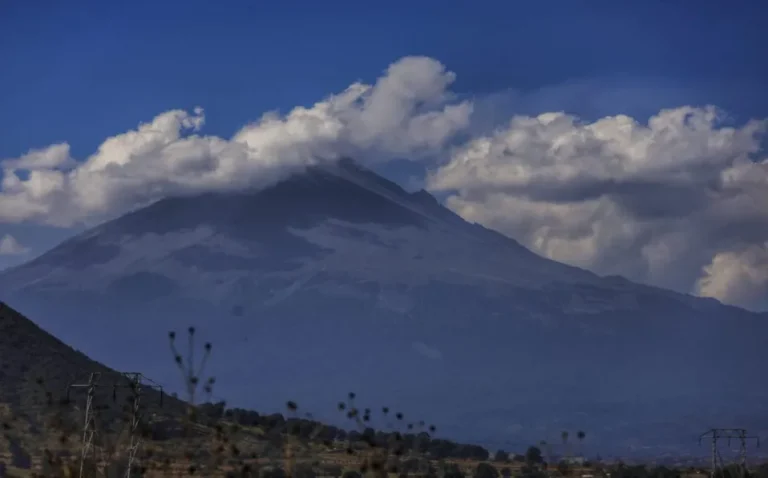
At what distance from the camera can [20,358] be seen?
3342 inches

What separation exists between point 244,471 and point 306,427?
60.3m

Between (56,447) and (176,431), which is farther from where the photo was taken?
(176,431)

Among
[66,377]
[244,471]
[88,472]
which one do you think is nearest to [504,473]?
[66,377]

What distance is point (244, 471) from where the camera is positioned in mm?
25016

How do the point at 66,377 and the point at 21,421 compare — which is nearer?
the point at 21,421

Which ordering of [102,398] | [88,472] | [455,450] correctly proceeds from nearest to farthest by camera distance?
[88,472] → [102,398] → [455,450]

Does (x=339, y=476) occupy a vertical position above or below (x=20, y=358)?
below

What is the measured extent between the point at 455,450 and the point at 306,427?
15.6m

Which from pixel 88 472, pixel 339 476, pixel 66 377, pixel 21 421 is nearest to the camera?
pixel 88 472

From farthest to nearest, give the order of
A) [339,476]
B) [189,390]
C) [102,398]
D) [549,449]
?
[102,398], [339,476], [549,449], [189,390]

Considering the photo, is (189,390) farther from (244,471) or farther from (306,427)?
(306,427)

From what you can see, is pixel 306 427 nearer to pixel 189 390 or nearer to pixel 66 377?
pixel 66 377

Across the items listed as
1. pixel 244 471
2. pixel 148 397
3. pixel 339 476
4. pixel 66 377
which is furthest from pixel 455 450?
pixel 244 471

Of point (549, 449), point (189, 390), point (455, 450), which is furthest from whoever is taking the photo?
point (455, 450)
